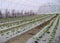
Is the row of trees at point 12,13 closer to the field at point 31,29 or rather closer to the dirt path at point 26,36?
the field at point 31,29

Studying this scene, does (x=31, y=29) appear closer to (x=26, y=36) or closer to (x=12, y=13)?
(x=26, y=36)

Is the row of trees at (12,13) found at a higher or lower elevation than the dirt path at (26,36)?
higher

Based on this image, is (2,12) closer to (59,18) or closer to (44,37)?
(44,37)

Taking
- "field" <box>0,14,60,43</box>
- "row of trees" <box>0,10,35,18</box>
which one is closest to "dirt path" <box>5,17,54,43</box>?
"field" <box>0,14,60,43</box>

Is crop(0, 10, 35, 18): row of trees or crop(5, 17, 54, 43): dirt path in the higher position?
crop(0, 10, 35, 18): row of trees

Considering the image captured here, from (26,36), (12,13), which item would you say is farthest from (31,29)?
(12,13)

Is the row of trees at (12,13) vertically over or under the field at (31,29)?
over

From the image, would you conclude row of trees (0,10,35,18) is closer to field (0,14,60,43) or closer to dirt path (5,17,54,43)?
field (0,14,60,43)

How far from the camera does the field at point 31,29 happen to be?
2.55m

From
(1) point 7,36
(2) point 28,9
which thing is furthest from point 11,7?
(1) point 7,36

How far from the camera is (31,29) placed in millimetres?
2650

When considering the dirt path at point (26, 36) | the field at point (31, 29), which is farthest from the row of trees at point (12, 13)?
the dirt path at point (26, 36)

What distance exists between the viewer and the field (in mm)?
2553

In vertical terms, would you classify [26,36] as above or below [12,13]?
below
